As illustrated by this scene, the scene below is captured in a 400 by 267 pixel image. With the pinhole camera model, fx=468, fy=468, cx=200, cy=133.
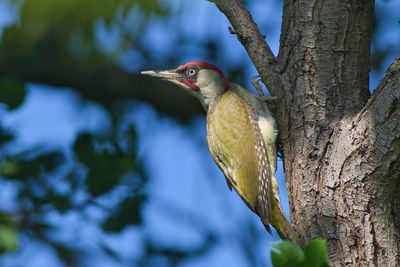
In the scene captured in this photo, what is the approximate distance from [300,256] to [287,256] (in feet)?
0.11

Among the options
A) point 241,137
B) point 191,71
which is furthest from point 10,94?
point 241,137

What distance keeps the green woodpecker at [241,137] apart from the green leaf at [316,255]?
1873 millimetres

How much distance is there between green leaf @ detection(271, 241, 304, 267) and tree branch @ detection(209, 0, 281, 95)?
1813 millimetres

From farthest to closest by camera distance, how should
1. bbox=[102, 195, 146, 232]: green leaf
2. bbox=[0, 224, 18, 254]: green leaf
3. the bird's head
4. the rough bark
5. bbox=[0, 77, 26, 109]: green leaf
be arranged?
the bird's head → bbox=[102, 195, 146, 232]: green leaf → bbox=[0, 77, 26, 109]: green leaf → bbox=[0, 224, 18, 254]: green leaf → the rough bark

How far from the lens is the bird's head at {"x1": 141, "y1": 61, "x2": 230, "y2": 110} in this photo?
4141 mm

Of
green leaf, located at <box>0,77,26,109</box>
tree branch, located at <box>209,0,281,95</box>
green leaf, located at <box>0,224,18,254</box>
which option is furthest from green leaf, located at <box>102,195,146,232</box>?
tree branch, located at <box>209,0,281,95</box>

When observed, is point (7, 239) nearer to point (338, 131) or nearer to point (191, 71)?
point (338, 131)

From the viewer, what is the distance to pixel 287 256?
4.02 ft

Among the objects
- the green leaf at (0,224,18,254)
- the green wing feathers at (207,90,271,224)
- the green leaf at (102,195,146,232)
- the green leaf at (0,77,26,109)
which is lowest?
the green leaf at (0,224,18,254)

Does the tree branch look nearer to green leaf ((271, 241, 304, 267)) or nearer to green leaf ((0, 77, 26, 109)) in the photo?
green leaf ((0, 77, 26, 109))

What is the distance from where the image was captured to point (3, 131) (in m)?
3.18

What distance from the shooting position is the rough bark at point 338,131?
2.35 metres

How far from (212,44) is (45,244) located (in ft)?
9.29

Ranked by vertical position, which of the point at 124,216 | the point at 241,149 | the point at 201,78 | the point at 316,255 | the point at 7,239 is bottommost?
the point at 316,255
